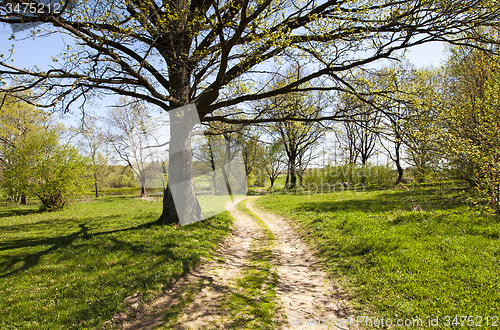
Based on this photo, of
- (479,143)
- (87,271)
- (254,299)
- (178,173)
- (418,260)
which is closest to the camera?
(254,299)

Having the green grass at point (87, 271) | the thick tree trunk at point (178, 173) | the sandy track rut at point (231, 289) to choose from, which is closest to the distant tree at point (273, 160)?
the thick tree trunk at point (178, 173)

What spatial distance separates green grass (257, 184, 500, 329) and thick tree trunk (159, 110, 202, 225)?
6009mm

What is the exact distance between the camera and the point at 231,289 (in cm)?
584

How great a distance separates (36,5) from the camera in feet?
21.3

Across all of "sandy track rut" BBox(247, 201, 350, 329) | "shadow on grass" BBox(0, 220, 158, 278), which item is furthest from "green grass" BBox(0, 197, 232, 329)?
"sandy track rut" BBox(247, 201, 350, 329)

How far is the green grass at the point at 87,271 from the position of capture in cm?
456

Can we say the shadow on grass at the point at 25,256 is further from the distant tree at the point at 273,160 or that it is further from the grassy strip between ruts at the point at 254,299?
the distant tree at the point at 273,160

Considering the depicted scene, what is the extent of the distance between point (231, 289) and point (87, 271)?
159 inches

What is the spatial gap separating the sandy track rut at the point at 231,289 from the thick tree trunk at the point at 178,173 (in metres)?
2.77

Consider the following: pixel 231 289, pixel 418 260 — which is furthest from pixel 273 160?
pixel 231 289

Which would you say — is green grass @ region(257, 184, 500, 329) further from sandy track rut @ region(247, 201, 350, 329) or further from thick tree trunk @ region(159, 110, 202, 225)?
thick tree trunk @ region(159, 110, 202, 225)

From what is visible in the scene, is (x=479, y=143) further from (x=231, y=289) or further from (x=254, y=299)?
(x=231, y=289)

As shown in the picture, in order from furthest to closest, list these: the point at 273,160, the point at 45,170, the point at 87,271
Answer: the point at 273,160
the point at 45,170
the point at 87,271

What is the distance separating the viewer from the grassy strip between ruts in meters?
4.42
